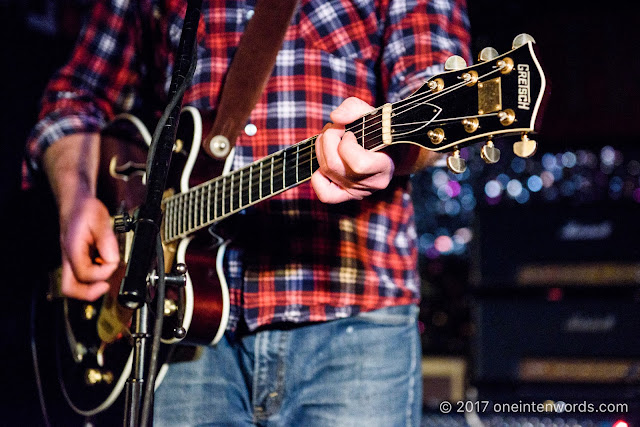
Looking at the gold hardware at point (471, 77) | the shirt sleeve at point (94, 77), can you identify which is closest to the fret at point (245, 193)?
the gold hardware at point (471, 77)

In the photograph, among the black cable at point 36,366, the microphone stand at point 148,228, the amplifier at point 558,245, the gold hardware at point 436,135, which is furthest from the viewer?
the amplifier at point 558,245

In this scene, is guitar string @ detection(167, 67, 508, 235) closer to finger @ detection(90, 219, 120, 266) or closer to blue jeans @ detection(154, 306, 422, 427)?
finger @ detection(90, 219, 120, 266)

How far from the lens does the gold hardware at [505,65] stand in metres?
0.89

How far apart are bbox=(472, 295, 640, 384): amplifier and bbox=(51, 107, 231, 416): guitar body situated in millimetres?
1277

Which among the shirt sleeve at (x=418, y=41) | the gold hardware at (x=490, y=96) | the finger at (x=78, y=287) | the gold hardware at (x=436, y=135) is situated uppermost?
the shirt sleeve at (x=418, y=41)

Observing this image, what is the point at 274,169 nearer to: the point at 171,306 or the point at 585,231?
the point at 171,306

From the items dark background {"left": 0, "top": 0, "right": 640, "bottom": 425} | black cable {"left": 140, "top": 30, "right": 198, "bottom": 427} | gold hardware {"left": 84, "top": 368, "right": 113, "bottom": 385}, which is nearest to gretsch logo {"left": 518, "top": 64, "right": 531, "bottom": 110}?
black cable {"left": 140, "top": 30, "right": 198, "bottom": 427}

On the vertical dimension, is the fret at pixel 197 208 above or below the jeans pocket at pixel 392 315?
above

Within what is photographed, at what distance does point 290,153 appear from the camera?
3.79 feet

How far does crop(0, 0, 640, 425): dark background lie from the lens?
2123 mm

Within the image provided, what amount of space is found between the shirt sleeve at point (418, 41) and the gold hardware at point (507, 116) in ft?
1.11

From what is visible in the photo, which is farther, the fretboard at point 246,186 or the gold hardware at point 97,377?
the gold hardware at point 97,377

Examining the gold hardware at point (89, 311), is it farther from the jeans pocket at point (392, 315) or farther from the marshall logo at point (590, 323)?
the marshall logo at point (590, 323)

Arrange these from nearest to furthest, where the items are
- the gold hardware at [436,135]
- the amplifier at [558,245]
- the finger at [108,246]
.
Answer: the gold hardware at [436,135], the finger at [108,246], the amplifier at [558,245]
